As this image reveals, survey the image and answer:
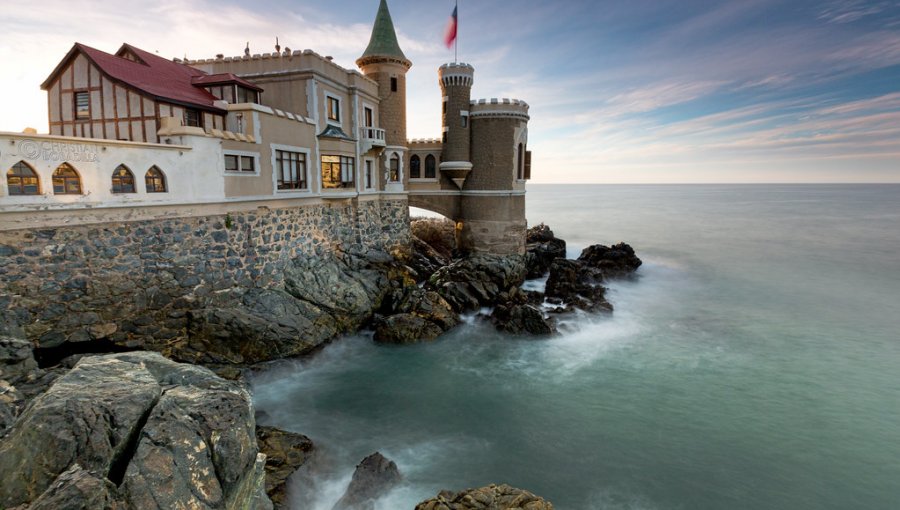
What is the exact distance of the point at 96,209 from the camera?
48.5ft

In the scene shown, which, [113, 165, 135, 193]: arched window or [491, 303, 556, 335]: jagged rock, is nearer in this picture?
[113, 165, 135, 193]: arched window

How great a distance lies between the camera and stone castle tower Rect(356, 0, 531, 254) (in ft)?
107

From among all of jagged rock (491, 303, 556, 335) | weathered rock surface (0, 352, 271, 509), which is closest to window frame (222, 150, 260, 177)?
weathered rock surface (0, 352, 271, 509)

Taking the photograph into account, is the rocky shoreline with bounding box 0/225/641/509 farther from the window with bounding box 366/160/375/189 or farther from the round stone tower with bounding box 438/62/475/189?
the round stone tower with bounding box 438/62/475/189

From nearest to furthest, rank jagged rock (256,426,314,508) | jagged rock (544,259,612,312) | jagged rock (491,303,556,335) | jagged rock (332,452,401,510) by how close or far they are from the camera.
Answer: jagged rock (256,426,314,508), jagged rock (332,452,401,510), jagged rock (491,303,556,335), jagged rock (544,259,612,312)

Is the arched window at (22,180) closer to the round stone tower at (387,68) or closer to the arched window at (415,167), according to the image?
the round stone tower at (387,68)

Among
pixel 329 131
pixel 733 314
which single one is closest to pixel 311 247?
pixel 329 131

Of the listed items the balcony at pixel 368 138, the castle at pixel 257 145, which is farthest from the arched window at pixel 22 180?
the balcony at pixel 368 138

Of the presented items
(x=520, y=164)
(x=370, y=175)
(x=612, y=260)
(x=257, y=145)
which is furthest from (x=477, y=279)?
(x=612, y=260)

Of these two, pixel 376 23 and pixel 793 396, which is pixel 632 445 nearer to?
pixel 793 396

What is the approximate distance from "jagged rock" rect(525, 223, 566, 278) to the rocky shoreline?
8.01 metres

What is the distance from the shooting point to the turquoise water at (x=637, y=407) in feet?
42.6

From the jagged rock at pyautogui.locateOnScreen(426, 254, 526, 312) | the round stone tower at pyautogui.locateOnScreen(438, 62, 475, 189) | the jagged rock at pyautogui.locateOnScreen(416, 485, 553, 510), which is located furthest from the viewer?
the round stone tower at pyautogui.locateOnScreen(438, 62, 475, 189)

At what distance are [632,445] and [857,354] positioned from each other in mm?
16102
